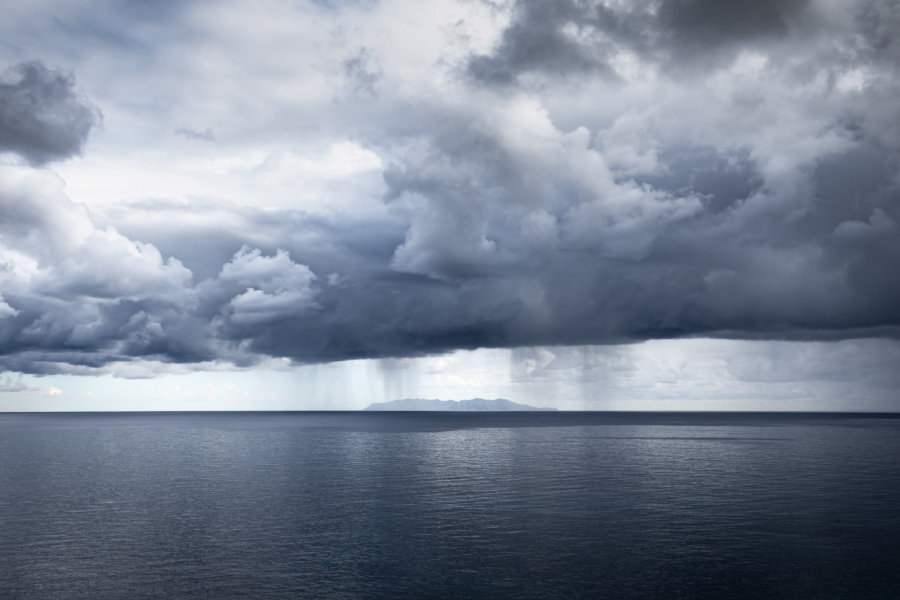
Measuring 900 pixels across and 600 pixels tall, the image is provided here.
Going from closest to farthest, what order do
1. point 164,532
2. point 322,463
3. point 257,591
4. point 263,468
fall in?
point 257,591
point 164,532
point 263,468
point 322,463

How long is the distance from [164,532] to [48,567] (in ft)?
47.1

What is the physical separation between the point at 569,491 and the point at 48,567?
66.4m

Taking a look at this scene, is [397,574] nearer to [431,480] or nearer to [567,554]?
[567,554]

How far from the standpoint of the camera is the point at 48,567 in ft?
176

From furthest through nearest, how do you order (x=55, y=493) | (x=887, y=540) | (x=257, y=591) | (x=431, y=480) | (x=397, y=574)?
(x=431, y=480)
(x=55, y=493)
(x=887, y=540)
(x=397, y=574)
(x=257, y=591)

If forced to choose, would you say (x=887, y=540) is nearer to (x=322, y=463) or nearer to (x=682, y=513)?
(x=682, y=513)

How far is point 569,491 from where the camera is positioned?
94.3 metres

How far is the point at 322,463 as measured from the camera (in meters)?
142

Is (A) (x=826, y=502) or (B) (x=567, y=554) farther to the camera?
(A) (x=826, y=502)

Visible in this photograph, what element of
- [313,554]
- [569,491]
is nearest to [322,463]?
[569,491]

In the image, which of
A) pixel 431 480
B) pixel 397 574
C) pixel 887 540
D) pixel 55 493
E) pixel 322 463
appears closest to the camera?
pixel 397 574

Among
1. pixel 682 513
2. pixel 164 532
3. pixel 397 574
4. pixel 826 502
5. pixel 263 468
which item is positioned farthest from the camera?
pixel 263 468

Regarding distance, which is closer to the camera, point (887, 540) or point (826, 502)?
point (887, 540)

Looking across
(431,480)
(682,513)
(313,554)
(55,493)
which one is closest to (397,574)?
(313,554)
